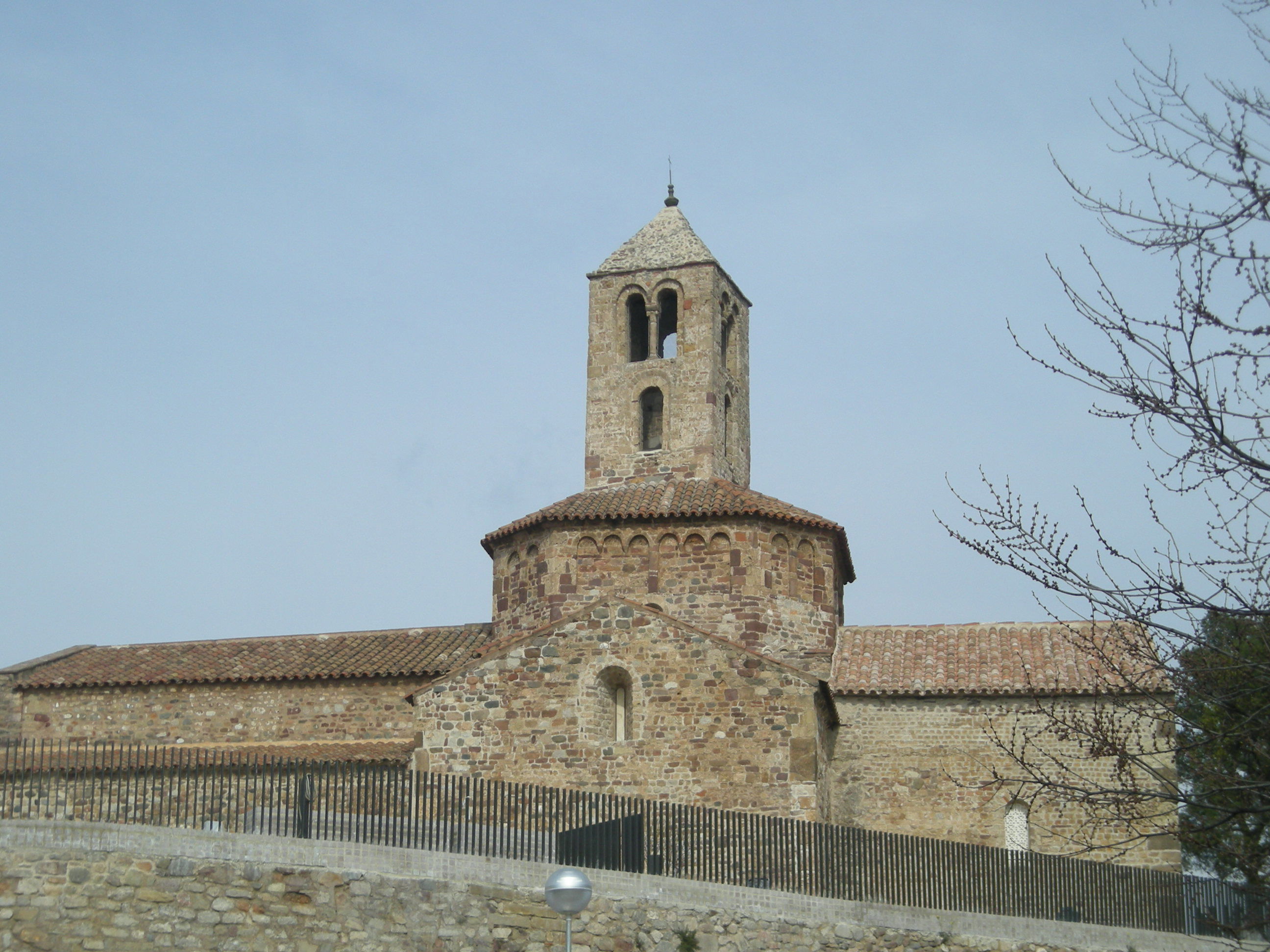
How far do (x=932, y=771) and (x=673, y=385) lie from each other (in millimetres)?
9092

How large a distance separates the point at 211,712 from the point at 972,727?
14.6 metres

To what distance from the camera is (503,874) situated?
55.9 ft

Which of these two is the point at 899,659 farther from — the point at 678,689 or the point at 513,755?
the point at 513,755

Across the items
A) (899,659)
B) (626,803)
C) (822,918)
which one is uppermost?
(899,659)

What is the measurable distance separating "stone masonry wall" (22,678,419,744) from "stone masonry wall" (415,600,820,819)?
148 inches

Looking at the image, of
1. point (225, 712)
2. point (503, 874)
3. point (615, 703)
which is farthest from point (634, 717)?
point (225, 712)

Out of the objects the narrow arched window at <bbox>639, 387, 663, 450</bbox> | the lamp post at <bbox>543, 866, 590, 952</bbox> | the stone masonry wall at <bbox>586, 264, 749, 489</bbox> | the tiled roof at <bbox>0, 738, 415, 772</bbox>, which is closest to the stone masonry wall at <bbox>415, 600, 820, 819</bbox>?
the tiled roof at <bbox>0, 738, 415, 772</bbox>

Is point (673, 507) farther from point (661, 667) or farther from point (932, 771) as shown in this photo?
point (932, 771)

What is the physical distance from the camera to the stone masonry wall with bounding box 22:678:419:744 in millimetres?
28203

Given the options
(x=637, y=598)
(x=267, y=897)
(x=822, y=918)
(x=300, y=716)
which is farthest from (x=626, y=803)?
(x=300, y=716)

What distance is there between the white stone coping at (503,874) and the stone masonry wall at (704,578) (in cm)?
762

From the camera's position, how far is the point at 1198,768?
38.2ft

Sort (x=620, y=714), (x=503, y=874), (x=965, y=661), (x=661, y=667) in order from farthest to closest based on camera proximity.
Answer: (x=965, y=661) → (x=620, y=714) → (x=661, y=667) → (x=503, y=874)

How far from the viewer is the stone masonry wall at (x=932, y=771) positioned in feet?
82.3
